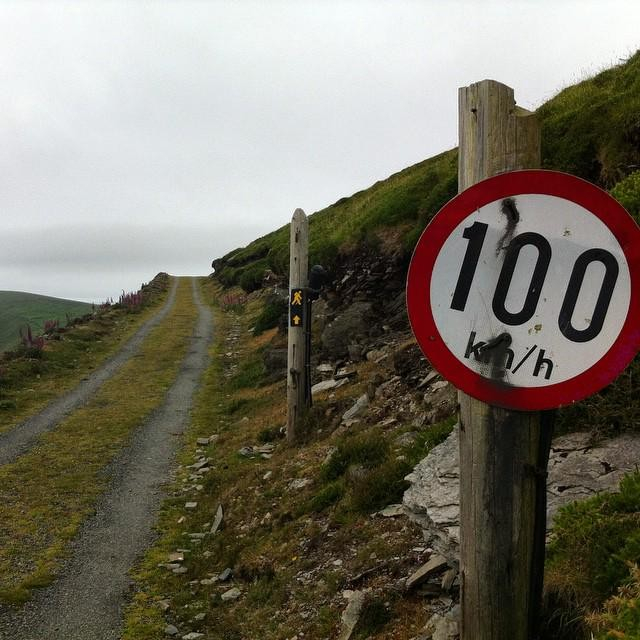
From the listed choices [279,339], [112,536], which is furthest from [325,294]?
[112,536]

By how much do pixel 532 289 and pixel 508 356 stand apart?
289 millimetres

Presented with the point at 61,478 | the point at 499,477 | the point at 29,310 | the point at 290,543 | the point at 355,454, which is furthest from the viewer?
the point at 29,310

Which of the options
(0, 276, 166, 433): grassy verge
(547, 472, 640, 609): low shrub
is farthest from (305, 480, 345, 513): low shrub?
(0, 276, 166, 433): grassy verge

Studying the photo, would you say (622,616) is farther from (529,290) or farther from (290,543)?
(290,543)

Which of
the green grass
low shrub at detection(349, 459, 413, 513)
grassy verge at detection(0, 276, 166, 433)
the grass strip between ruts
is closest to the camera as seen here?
the green grass

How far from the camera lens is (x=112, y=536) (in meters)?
8.58

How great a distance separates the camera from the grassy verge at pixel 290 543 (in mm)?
5266

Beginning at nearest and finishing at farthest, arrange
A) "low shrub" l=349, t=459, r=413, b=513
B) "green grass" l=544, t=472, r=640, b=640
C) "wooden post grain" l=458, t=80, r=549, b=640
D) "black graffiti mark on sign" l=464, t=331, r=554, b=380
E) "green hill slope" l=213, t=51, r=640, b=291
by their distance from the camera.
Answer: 1. "black graffiti mark on sign" l=464, t=331, r=554, b=380
2. "wooden post grain" l=458, t=80, r=549, b=640
3. "green grass" l=544, t=472, r=640, b=640
4. "low shrub" l=349, t=459, r=413, b=513
5. "green hill slope" l=213, t=51, r=640, b=291

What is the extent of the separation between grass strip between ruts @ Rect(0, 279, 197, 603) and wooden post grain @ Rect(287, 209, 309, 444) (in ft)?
12.3

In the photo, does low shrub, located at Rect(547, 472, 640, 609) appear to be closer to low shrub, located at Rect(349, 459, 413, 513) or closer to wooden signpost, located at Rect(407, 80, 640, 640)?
wooden signpost, located at Rect(407, 80, 640, 640)

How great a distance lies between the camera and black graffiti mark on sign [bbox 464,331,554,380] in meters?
2.31

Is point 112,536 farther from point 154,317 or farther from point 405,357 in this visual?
point 154,317

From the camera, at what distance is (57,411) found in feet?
52.9

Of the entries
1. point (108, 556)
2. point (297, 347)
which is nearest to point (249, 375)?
point (297, 347)
